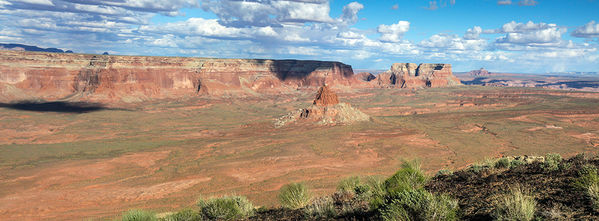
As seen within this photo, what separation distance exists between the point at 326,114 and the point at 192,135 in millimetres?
22039

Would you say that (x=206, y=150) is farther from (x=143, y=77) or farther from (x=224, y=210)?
(x=143, y=77)

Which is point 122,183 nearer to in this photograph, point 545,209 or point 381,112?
point 545,209

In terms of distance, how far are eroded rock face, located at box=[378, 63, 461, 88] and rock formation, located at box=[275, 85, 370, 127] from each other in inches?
3827

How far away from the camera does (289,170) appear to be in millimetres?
32031

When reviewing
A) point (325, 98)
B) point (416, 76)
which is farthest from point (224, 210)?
point (416, 76)

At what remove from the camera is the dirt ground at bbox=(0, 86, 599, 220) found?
25.2 metres

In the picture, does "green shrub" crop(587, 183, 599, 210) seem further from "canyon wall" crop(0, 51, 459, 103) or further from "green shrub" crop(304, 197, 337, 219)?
"canyon wall" crop(0, 51, 459, 103)

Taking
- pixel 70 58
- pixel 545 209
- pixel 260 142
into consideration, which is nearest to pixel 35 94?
pixel 70 58

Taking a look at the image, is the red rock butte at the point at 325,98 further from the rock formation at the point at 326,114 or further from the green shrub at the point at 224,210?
the green shrub at the point at 224,210

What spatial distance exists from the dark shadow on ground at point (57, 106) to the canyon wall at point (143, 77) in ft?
16.2

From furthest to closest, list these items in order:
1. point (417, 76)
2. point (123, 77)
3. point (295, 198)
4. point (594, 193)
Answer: point (417, 76) < point (123, 77) < point (295, 198) < point (594, 193)

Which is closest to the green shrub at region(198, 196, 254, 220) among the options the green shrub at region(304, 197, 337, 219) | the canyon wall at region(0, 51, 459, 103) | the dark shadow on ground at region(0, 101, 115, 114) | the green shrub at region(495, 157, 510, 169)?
the green shrub at region(304, 197, 337, 219)

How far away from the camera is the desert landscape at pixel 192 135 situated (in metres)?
26.9

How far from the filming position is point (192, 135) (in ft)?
177
